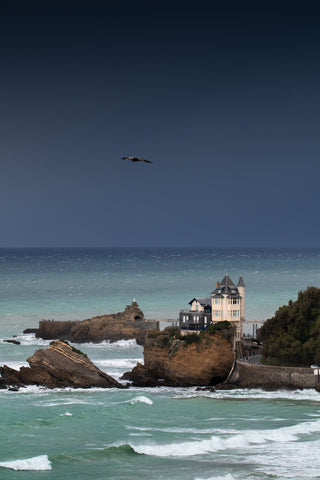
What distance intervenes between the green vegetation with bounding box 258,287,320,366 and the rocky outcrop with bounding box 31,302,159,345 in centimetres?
3256

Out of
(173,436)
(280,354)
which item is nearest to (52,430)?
(173,436)

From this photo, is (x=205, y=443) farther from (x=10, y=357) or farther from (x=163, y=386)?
(x=10, y=357)

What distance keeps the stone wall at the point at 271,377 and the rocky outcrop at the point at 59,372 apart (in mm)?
11589

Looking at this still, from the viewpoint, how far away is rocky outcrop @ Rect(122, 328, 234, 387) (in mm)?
79375

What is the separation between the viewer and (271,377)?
7706 centimetres

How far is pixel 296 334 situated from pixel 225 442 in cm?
2437

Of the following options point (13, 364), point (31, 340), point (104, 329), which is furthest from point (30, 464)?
point (104, 329)

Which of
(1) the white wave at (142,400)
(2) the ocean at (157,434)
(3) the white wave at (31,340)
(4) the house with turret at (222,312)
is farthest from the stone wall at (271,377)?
(3) the white wave at (31,340)

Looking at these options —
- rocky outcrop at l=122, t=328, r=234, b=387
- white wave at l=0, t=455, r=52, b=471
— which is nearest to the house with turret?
rocky outcrop at l=122, t=328, r=234, b=387

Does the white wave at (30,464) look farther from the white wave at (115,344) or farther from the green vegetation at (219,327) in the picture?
the white wave at (115,344)

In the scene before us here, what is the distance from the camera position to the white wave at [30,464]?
172 ft

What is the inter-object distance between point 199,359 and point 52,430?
21.2 metres

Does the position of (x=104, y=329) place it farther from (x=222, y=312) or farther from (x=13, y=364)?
(x=222, y=312)

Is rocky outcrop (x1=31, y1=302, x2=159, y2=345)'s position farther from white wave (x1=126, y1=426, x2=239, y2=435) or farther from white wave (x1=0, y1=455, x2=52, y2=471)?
white wave (x1=0, y1=455, x2=52, y2=471)
